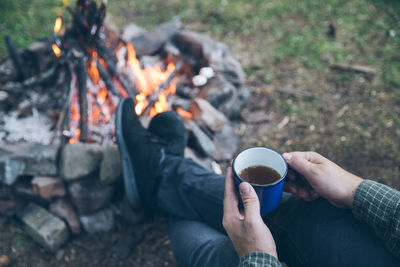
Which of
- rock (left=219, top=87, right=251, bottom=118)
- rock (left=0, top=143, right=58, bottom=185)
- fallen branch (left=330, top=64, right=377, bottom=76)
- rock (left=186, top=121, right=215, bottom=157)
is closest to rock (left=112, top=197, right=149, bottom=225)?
rock (left=0, top=143, right=58, bottom=185)

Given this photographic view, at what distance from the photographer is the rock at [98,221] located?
2.52m

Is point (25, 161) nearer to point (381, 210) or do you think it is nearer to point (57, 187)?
point (57, 187)

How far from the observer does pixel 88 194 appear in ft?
8.13

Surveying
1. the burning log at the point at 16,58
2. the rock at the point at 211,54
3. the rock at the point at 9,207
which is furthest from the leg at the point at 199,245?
the burning log at the point at 16,58

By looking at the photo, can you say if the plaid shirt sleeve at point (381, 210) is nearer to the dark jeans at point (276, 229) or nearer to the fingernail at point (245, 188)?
the dark jeans at point (276, 229)

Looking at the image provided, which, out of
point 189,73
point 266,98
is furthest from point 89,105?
point 266,98

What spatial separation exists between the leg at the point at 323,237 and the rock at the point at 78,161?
147cm

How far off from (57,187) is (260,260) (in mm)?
1792

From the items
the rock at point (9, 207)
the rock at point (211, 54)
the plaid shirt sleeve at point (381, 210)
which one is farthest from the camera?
the rock at point (211, 54)

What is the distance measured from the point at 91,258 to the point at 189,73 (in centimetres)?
216

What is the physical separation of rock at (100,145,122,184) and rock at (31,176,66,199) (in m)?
0.34

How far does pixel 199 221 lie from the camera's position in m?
2.04

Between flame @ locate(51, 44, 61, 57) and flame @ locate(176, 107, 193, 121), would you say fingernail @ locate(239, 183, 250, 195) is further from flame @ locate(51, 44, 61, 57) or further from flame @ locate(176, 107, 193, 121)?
flame @ locate(51, 44, 61, 57)

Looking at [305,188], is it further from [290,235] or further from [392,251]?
[392,251]
